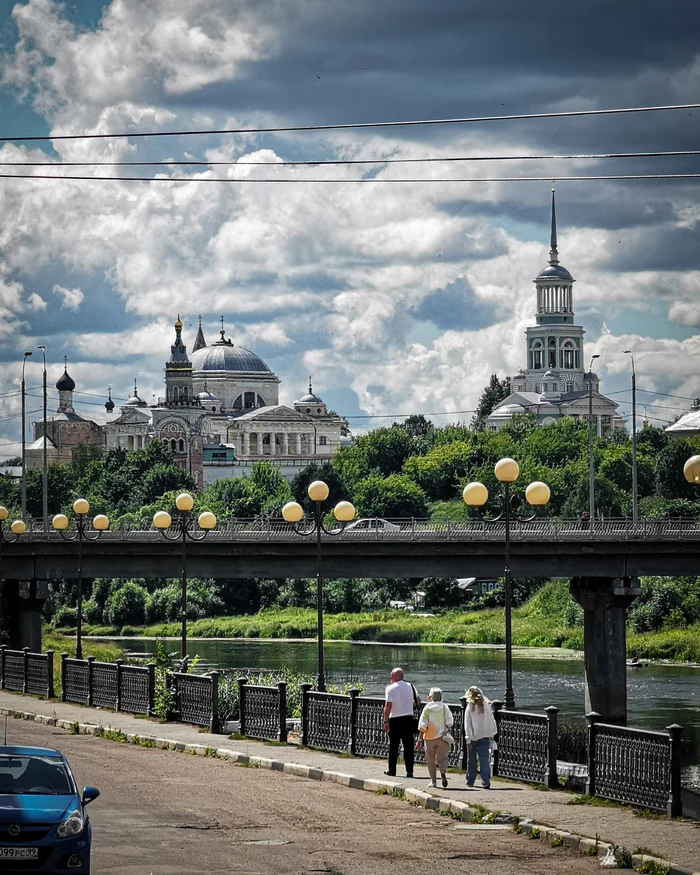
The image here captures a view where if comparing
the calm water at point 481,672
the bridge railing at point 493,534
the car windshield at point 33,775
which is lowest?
the calm water at point 481,672

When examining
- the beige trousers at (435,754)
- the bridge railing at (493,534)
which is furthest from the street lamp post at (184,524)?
the beige trousers at (435,754)

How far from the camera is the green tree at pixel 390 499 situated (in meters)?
160

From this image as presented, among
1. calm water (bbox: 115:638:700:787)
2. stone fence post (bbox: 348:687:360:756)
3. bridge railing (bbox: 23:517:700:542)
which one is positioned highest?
bridge railing (bbox: 23:517:700:542)

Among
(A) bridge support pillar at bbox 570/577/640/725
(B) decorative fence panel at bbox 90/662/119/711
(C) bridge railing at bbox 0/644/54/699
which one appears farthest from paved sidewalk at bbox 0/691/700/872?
(A) bridge support pillar at bbox 570/577/640/725

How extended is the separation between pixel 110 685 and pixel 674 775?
18446mm

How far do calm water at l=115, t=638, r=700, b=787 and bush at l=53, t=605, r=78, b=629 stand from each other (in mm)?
10009

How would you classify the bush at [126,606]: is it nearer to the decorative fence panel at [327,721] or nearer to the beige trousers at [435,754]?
the decorative fence panel at [327,721]

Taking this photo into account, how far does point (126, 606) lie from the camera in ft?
398

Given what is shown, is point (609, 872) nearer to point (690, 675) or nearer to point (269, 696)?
point (269, 696)

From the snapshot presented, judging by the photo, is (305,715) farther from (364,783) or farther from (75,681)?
(75,681)

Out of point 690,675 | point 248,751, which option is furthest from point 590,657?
point 248,751

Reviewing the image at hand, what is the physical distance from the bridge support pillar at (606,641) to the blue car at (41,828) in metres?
43.7

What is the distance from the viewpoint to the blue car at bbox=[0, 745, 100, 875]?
16.4 m

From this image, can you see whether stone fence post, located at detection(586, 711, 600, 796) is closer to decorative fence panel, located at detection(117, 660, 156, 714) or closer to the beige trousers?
the beige trousers
